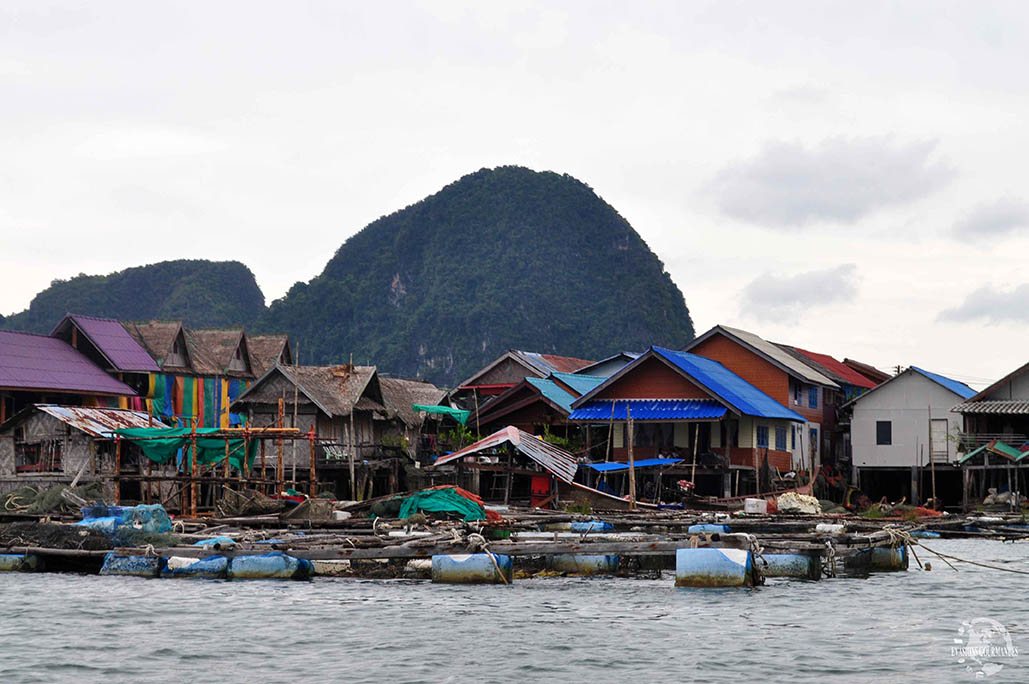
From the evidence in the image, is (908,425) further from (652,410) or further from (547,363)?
(547,363)

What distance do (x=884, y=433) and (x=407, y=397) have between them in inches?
868

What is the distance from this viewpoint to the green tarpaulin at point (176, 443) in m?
38.7

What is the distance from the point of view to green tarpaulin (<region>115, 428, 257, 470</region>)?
38.7 m

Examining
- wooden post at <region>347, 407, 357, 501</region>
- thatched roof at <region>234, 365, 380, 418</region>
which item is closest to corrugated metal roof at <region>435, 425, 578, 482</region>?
wooden post at <region>347, 407, 357, 501</region>

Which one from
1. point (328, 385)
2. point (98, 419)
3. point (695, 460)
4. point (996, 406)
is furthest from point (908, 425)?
point (98, 419)

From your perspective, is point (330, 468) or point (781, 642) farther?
point (330, 468)

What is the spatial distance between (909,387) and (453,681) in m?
42.7

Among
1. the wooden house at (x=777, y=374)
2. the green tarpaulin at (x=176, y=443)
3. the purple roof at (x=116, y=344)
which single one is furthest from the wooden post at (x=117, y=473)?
the wooden house at (x=777, y=374)

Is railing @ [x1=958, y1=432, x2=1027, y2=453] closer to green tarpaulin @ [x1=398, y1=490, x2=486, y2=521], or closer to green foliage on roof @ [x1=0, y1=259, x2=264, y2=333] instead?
green tarpaulin @ [x1=398, y1=490, x2=486, y2=521]

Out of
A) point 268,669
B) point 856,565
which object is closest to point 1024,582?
point 856,565

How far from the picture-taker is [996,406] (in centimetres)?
4978

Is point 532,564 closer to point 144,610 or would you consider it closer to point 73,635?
point 144,610

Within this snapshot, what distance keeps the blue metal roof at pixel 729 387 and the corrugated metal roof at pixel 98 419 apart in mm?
19125

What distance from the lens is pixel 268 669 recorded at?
16328mm
